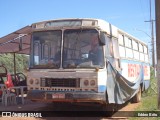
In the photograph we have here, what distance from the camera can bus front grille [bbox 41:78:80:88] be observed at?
9.62 m

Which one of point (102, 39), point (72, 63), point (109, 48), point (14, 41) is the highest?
point (14, 41)

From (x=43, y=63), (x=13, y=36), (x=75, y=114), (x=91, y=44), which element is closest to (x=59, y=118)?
(x=75, y=114)

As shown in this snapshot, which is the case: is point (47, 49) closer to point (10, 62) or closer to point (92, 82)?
point (92, 82)

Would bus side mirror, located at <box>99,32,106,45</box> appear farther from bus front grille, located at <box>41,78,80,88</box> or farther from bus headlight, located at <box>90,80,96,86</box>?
bus front grille, located at <box>41,78,80,88</box>

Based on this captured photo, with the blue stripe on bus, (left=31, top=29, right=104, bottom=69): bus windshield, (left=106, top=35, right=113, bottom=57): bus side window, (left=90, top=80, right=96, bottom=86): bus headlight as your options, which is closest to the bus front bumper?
the blue stripe on bus

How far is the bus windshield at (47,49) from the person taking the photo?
32.9ft

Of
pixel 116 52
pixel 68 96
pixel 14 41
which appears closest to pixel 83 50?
pixel 68 96

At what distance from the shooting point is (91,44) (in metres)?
9.78

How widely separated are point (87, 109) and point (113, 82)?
166 centimetres

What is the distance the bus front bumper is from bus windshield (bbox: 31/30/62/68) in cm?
83

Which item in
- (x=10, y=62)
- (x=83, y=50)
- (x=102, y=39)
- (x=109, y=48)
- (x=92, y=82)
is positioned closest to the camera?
(x=92, y=82)

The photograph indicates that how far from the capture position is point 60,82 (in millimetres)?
9797

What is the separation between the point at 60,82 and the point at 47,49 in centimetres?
118

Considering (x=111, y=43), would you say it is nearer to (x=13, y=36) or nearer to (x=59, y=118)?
(x=59, y=118)
